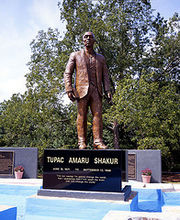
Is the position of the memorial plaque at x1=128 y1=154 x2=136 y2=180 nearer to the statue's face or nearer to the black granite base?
the black granite base

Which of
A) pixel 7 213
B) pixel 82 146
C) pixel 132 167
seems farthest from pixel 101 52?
pixel 7 213

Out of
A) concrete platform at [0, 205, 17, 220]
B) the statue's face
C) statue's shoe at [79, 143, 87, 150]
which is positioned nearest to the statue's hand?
statue's shoe at [79, 143, 87, 150]

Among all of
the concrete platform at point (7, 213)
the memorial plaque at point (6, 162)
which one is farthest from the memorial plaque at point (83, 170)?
the memorial plaque at point (6, 162)

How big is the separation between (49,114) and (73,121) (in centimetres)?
154

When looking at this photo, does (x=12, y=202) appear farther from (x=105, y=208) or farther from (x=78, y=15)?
(x=78, y=15)

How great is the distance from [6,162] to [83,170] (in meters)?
6.45

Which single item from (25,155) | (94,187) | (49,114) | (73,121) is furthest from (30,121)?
(94,187)

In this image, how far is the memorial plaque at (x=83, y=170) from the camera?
5.64 meters

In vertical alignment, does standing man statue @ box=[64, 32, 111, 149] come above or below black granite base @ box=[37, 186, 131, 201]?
above

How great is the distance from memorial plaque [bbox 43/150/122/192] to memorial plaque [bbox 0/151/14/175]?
224 inches

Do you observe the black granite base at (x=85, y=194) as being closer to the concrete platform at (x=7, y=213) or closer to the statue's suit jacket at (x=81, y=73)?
the concrete platform at (x=7, y=213)

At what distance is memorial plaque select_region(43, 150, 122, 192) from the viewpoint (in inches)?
222

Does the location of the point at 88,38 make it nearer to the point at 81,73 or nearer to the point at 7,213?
the point at 81,73

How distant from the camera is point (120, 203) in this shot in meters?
5.14
